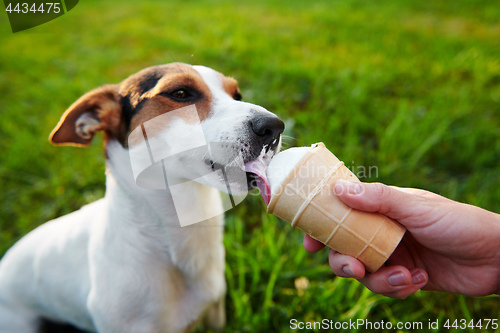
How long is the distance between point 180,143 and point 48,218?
7.33 feet

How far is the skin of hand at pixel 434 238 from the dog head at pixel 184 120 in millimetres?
421

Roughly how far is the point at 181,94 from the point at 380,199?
110cm

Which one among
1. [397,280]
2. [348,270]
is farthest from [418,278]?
[348,270]

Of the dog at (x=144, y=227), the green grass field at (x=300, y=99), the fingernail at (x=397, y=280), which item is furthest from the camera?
the green grass field at (x=300, y=99)

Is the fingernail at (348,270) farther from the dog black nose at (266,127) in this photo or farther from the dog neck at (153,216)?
the dog neck at (153,216)

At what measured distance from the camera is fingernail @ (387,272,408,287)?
5.13 feet

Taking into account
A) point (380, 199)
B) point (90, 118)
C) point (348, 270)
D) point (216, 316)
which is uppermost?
point (90, 118)

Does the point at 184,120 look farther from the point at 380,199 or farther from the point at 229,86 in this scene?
the point at 380,199

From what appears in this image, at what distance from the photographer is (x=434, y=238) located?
5.01 ft

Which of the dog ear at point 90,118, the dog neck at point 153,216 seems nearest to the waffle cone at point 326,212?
the dog neck at point 153,216

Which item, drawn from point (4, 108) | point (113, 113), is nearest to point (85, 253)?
point (113, 113)

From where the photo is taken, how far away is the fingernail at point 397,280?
5.13ft

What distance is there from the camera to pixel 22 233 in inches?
120

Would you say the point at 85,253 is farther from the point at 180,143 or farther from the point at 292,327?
the point at 292,327
